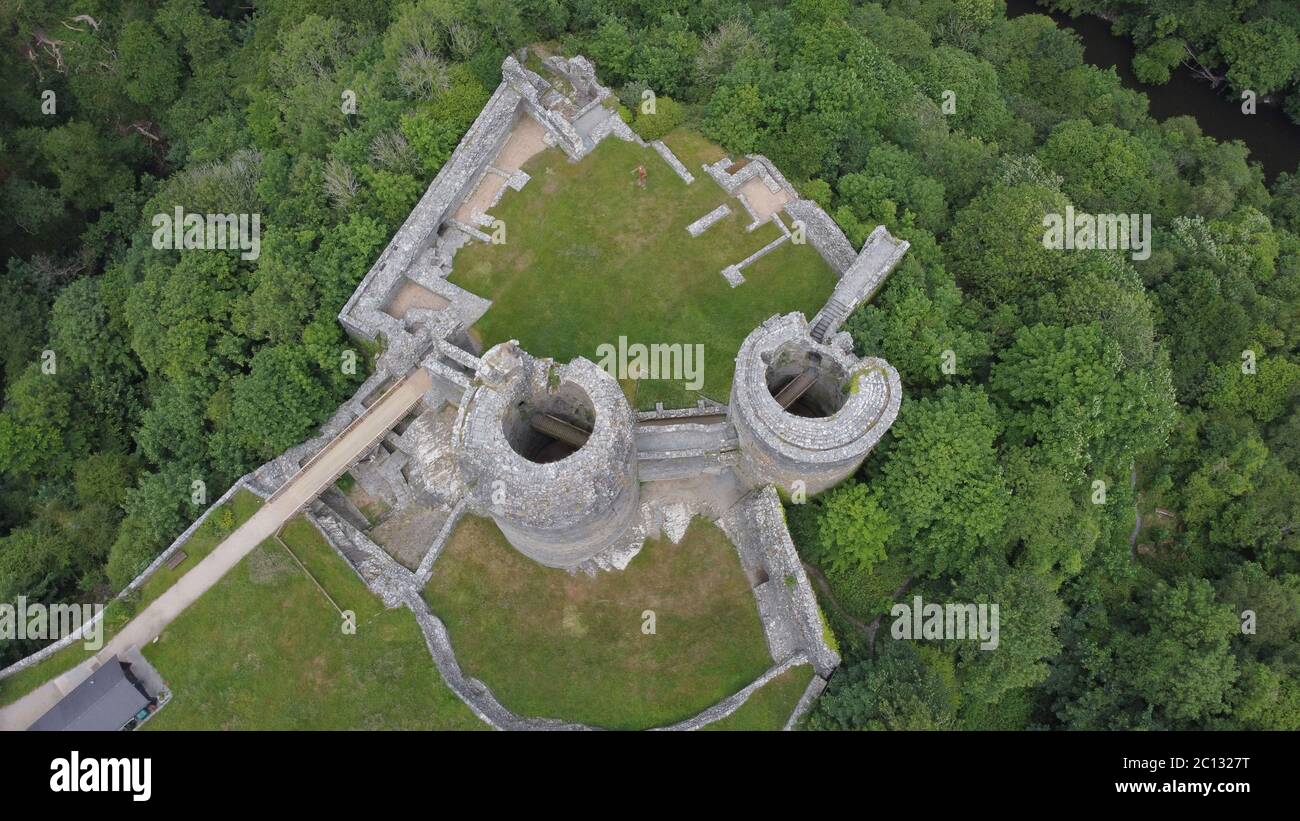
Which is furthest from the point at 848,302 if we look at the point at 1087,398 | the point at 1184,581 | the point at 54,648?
the point at 54,648

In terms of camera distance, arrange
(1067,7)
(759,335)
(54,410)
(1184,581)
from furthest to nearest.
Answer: (1067,7) < (54,410) < (1184,581) < (759,335)

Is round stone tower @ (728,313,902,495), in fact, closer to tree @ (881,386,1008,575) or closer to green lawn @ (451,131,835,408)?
tree @ (881,386,1008,575)

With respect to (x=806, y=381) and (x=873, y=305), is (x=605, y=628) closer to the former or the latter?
(x=806, y=381)

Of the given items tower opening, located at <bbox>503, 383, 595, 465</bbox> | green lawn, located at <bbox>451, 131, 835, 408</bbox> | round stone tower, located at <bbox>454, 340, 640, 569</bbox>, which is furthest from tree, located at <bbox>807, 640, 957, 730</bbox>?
tower opening, located at <bbox>503, 383, 595, 465</bbox>

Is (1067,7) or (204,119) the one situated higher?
(1067,7)

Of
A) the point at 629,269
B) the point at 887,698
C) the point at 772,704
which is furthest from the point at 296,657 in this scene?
the point at 887,698

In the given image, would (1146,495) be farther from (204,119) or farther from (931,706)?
(204,119)

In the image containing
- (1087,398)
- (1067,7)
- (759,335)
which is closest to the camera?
(759,335)
